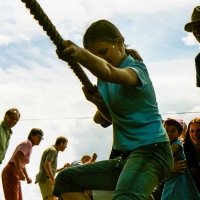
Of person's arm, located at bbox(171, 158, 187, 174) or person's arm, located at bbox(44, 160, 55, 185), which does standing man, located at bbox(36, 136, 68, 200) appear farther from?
person's arm, located at bbox(171, 158, 187, 174)

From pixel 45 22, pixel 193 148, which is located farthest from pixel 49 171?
pixel 45 22

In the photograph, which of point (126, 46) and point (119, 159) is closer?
point (119, 159)

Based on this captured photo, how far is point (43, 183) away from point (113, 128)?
18.6ft

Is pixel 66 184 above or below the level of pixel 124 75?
below

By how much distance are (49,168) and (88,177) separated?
17.8 ft

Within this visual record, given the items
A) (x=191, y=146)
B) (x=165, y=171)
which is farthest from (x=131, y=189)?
(x=191, y=146)

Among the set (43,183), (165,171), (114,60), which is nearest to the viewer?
(165,171)

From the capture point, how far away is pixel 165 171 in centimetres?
245

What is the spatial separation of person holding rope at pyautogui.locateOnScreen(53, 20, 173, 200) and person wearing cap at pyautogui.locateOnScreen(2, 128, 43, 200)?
4.62 m

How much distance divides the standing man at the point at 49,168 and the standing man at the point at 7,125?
0.98m

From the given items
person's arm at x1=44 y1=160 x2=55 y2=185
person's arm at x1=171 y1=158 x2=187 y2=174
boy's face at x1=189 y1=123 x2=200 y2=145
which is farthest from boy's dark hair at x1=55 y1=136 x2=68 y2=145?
person's arm at x1=171 y1=158 x2=187 y2=174

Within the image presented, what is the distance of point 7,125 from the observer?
7.38 metres

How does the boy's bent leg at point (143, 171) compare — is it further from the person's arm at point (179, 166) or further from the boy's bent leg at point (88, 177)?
the person's arm at point (179, 166)

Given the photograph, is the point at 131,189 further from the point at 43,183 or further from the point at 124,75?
the point at 43,183
